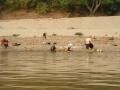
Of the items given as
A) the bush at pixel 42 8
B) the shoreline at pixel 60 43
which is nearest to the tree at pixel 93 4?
the bush at pixel 42 8

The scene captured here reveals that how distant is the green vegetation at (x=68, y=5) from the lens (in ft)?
191

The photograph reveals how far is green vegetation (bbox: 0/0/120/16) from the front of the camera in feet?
191

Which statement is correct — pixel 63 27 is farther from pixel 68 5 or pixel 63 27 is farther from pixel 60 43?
pixel 68 5

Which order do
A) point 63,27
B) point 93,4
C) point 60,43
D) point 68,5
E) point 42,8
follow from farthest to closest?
1. point 68,5
2. point 93,4
3. point 42,8
4. point 63,27
5. point 60,43

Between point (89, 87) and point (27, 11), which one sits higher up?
point (27, 11)

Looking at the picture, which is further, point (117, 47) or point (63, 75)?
point (117, 47)

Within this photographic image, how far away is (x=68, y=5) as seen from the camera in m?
59.1

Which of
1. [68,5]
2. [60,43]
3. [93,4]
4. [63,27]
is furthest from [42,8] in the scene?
[60,43]

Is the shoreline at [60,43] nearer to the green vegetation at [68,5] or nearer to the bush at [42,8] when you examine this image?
the bush at [42,8]

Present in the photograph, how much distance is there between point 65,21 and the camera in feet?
166

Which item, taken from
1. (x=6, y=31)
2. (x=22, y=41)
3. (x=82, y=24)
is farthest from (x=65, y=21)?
(x=22, y=41)

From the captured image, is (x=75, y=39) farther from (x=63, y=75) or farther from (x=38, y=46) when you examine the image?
(x=63, y=75)

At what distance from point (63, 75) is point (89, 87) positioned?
346 centimetres

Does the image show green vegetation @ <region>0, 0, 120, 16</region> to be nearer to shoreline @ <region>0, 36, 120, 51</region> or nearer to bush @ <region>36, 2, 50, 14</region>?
bush @ <region>36, 2, 50, 14</region>
